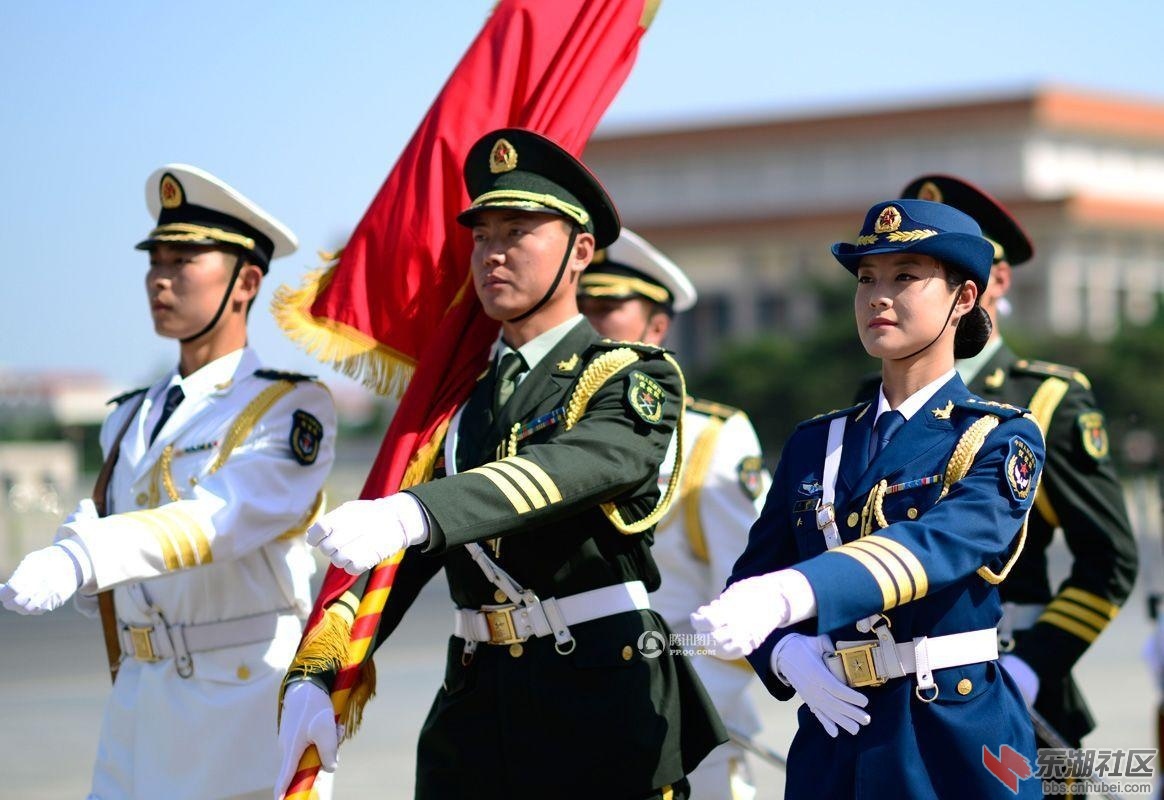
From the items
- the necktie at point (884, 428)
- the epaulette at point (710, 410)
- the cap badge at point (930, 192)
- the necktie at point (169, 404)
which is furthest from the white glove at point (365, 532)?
the cap badge at point (930, 192)

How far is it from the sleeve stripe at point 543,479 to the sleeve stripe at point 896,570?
735 mm

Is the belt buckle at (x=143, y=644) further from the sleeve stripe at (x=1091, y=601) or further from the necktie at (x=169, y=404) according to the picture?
the sleeve stripe at (x=1091, y=601)

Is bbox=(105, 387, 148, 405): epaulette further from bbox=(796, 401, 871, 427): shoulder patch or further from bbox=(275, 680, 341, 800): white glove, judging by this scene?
bbox=(796, 401, 871, 427): shoulder patch

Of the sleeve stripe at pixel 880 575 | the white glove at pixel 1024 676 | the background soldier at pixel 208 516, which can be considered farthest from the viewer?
the white glove at pixel 1024 676

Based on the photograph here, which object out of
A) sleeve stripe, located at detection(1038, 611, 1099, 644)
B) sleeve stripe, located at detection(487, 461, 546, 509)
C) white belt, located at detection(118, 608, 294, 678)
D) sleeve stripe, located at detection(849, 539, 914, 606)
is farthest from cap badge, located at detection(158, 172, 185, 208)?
sleeve stripe, located at detection(1038, 611, 1099, 644)

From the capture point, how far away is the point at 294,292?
5223 mm

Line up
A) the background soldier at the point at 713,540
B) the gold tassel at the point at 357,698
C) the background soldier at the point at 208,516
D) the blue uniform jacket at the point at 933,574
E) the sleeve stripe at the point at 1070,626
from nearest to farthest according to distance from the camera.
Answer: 1. the blue uniform jacket at the point at 933,574
2. the gold tassel at the point at 357,698
3. the background soldier at the point at 208,516
4. the sleeve stripe at the point at 1070,626
5. the background soldier at the point at 713,540

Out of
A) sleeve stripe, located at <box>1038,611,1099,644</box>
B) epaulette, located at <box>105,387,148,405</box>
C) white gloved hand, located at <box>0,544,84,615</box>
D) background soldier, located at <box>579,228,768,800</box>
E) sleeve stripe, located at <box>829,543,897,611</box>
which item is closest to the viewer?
sleeve stripe, located at <box>829,543,897,611</box>

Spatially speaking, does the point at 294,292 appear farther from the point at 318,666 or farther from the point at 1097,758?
the point at 1097,758

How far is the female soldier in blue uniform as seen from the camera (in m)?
3.71

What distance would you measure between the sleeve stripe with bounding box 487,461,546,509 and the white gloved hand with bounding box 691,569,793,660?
2.13 ft

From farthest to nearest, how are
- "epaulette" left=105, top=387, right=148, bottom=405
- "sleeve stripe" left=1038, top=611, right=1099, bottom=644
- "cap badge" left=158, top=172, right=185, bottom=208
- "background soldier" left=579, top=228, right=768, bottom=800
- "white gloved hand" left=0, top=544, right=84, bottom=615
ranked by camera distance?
1. "background soldier" left=579, top=228, right=768, bottom=800
2. "epaulette" left=105, top=387, right=148, bottom=405
3. "cap badge" left=158, top=172, right=185, bottom=208
4. "sleeve stripe" left=1038, top=611, right=1099, bottom=644
5. "white gloved hand" left=0, top=544, right=84, bottom=615

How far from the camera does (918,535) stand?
Answer: 11.7ft

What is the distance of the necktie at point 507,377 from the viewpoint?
440 cm
